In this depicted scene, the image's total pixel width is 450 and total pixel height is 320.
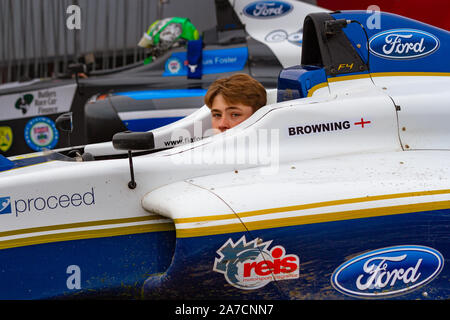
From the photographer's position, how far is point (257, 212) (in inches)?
75.4

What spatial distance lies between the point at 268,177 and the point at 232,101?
0.56 metres

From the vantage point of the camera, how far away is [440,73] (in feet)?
8.93

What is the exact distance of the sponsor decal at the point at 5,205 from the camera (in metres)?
2.02

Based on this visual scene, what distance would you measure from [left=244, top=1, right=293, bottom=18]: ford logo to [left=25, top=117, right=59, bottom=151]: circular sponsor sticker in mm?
2209

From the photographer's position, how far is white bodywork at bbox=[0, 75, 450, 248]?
194cm

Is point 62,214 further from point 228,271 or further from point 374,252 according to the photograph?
point 374,252

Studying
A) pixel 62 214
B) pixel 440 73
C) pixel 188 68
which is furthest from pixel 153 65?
pixel 62 214

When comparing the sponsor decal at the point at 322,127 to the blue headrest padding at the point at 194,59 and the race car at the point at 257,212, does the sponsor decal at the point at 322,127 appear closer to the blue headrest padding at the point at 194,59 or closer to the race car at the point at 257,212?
the race car at the point at 257,212

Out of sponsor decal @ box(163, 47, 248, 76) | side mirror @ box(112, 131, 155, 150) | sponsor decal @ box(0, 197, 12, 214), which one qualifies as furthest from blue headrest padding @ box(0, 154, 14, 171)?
sponsor decal @ box(163, 47, 248, 76)

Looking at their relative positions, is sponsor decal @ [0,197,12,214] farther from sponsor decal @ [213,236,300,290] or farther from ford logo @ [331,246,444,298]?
ford logo @ [331,246,444,298]

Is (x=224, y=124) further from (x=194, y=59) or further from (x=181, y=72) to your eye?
(x=181, y=72)

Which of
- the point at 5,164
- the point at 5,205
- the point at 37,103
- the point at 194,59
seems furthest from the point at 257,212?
the point at 37,103

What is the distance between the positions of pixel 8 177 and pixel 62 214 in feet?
0.74

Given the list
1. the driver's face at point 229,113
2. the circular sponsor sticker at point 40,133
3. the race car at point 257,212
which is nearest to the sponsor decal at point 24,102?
the circular sponsor sticker at point 40,133
